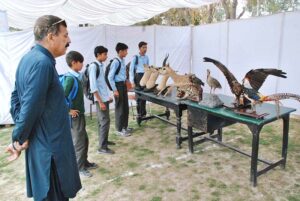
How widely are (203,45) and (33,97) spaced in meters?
7.29

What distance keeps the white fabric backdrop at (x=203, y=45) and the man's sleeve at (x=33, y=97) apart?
501 centimetres

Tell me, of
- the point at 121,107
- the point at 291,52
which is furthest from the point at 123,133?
the point at 291,52

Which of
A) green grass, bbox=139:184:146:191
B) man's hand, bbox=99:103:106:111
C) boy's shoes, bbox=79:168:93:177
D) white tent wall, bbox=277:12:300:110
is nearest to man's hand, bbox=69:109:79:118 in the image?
man's hand, bbox=99:103:106:111

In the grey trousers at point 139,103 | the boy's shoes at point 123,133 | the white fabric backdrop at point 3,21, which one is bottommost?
the boy's shoes at point 123,133

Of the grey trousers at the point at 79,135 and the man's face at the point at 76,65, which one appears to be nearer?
the man's face at the point at 76,65

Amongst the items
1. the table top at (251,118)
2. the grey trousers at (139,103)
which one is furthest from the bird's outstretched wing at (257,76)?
the grey trousers at (139,103)

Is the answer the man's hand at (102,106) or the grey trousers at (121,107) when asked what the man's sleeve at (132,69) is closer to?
the grey trousers at (121,107)

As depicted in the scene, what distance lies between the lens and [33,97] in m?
1.47

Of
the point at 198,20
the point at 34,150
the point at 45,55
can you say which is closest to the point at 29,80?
the point at 45,55

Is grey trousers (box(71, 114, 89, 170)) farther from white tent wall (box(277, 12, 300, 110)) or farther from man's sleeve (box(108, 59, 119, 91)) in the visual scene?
white tent wall (box(277, 12, 300, 110))

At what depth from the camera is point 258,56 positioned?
259 inches

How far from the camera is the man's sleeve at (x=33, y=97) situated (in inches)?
57.9

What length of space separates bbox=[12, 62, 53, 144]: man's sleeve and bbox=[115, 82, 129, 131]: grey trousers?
10.8ft

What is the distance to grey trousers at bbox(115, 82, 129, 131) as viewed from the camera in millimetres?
4861
